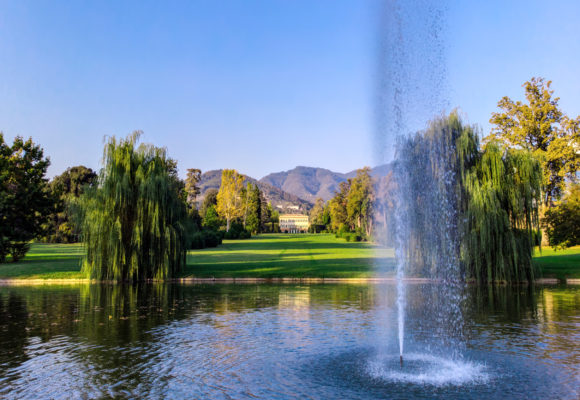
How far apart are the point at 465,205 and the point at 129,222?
16202mm

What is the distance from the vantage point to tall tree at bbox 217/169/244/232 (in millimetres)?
97812

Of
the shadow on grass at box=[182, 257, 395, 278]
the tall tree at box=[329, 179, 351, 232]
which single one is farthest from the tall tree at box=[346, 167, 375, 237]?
the shadow on grass at box=[182, 257, 395, 278]

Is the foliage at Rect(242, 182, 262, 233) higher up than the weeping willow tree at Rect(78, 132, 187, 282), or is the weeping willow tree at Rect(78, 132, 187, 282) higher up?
the foliage at Rect(242, 182, 262, 233)

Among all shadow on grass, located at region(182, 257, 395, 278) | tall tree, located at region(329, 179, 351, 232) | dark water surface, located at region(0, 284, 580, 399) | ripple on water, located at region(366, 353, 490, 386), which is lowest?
ripple on water, located at region(366, 353, 490, 386)

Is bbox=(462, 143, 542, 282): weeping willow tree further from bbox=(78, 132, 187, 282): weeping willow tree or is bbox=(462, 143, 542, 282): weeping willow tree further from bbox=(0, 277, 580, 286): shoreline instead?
bbox=(78, 132, 187, 282): weeping willow tree

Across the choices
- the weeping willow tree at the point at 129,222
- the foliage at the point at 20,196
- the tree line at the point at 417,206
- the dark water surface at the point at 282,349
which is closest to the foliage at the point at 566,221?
the tree line at the point at 417,206

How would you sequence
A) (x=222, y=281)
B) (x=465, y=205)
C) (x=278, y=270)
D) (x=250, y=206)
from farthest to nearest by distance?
(x=250, y=206) < (x=278, y=270) < (x=222, y=281) < (x=465, y=205)

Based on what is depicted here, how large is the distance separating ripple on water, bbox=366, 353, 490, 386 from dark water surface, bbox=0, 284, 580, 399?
0.06ft

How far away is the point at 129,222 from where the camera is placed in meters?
24.1

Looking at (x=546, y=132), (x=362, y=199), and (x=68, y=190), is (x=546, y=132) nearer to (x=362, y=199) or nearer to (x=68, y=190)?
(x=362, y=199)

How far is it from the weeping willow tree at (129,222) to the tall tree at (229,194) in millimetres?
71540

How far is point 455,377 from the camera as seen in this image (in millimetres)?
8203

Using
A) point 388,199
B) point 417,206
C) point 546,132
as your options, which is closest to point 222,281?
point 417,206

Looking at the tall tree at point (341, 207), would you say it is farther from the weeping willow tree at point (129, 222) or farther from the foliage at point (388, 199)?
the weeping willow tree at point (129, 222)
